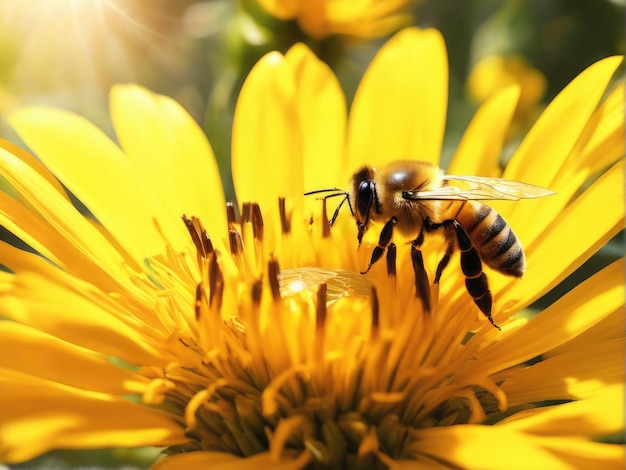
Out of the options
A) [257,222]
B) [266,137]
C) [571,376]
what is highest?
[266,137]

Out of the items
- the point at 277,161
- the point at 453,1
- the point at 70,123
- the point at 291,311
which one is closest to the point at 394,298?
the point at 291,311

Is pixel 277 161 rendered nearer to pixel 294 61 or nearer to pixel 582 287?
pixel 294 61

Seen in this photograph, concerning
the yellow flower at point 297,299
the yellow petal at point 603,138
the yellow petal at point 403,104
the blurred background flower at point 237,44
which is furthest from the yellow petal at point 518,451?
the blurred background flower at point 237,44

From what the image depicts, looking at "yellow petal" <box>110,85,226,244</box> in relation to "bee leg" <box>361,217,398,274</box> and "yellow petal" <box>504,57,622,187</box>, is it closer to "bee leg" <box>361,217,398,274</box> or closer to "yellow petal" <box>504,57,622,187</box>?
"bee leg" <box>361,217,398,274</box>

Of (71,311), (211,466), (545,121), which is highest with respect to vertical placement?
(545,121)

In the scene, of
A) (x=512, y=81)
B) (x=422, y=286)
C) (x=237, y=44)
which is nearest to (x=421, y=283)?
(x=422, y=286)

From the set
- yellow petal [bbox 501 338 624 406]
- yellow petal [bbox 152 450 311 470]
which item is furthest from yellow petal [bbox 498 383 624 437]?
yellow petal [bbox 152 450 311 470]

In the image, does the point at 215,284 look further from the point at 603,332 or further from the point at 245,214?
the point at 603,332

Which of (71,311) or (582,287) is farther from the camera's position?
(582,287)
